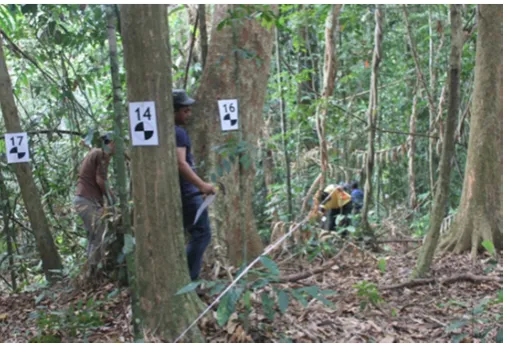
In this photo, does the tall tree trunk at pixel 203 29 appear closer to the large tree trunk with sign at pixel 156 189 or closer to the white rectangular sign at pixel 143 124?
the large tree trunk with sign at pixel 156 189

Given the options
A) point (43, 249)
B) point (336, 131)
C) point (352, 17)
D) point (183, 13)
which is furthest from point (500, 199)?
point (183, 13)

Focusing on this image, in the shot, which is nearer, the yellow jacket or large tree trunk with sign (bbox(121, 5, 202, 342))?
large tree trunk with sign (bbox(121, 5, 202, 342))

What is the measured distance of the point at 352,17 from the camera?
8312mm

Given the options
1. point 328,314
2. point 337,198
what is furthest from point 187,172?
point 337,198

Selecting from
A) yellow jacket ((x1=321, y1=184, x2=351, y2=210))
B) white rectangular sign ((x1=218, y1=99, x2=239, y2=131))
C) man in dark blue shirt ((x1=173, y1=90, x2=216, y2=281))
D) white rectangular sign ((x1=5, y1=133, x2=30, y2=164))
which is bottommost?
yellow jacket ((x1=321, y1=184, x2=351, y2=210))

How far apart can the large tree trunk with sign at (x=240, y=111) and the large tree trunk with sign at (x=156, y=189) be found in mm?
1607

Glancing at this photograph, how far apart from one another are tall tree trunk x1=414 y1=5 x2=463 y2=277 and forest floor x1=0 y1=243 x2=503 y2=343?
289mm

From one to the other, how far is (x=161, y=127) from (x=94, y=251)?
1825mm

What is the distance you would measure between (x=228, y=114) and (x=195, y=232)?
1.10 meters

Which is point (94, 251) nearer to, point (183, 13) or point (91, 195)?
point (91, 195)

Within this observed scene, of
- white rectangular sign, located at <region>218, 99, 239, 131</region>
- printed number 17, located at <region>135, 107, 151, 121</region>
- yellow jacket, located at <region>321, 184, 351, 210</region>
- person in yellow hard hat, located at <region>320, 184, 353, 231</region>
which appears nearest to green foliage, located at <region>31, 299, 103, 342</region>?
printed number 17, located at <region>135, 107, 151, 121</region>

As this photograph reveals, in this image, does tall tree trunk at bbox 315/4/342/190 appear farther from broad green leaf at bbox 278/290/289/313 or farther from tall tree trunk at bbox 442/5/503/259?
broad green leaf at bbox 278/290/289/313

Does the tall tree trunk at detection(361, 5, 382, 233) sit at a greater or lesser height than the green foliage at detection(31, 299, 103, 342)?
greater

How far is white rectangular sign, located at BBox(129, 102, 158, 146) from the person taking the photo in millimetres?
3758
